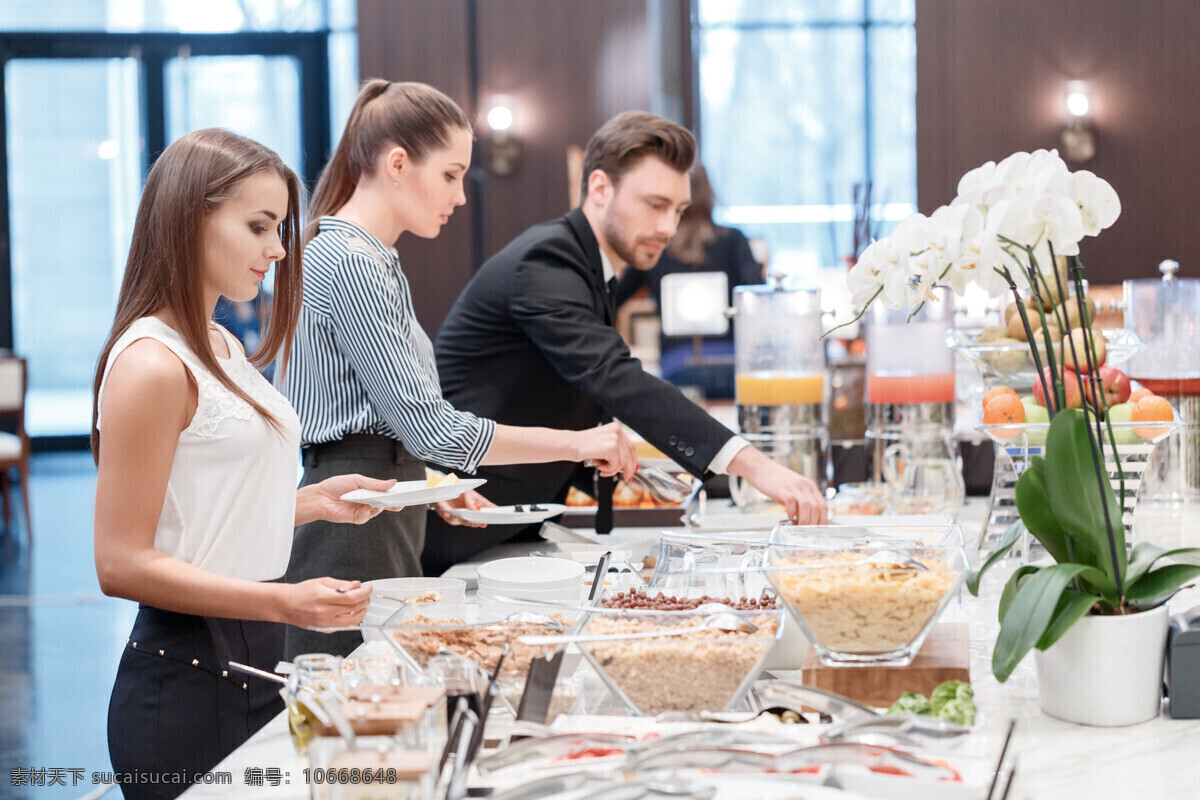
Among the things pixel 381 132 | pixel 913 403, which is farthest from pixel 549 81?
pixel 381 132

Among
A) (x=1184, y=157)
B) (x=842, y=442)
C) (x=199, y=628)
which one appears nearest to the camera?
(x=199, y=628)

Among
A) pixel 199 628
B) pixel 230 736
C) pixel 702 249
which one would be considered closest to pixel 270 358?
pixel 199 628

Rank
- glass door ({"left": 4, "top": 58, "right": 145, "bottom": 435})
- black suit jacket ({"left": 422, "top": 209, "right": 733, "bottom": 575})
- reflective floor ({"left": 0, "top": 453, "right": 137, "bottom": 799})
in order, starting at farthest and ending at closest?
glass door ({"left": 4, "top": 58, "right": 145, "bottom": 435})
reflective floor ({"left": 0, "top": 453, "right": 137, "bottom": 799})
black suit jacket ({"left": 422, "top": 209, "right": 733, "bottom": 575})

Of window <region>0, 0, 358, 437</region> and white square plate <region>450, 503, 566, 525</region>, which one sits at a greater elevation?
window <region>0, 0, 358, 437</region>

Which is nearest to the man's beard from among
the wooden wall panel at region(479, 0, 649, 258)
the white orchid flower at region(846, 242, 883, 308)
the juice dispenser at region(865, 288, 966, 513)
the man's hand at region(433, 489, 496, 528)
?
the juice dispenser at region(865, 288, 966, 513)

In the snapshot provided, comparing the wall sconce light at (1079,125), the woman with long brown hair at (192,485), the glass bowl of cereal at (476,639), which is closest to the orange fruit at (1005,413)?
the glass bowl of cereal at (476,639)

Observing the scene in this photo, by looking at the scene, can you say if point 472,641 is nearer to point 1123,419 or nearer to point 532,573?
point 532,573

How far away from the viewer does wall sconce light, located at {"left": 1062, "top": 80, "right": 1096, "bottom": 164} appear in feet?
20.4

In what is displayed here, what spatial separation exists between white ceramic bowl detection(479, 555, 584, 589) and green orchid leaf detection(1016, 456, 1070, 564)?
0.57 metres

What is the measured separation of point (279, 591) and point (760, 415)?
1.62 metres

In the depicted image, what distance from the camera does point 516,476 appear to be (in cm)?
229

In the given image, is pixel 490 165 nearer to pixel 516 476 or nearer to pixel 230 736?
pixel 516 476

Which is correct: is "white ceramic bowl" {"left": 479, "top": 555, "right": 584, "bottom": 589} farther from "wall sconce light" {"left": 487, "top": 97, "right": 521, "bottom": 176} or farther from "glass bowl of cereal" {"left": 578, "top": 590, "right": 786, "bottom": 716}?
"wall sconce light" {"left": 487, "top": 97, "right": 521, "bottom": 176}

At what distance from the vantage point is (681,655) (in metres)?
1.09
